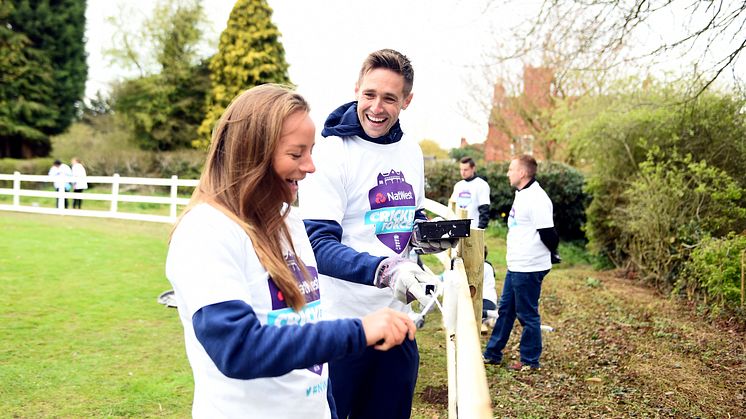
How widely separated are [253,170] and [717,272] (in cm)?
687

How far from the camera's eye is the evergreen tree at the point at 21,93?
2928 centimetres

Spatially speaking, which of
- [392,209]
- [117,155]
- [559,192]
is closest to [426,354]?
[392,209]

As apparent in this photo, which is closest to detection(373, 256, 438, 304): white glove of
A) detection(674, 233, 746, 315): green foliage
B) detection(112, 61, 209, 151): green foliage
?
detection(674, 233, 746, 315): green foliage

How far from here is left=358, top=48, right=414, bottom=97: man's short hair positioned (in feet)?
8.50

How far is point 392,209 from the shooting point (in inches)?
106

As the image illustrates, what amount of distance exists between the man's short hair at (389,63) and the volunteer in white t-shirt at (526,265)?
137 inches

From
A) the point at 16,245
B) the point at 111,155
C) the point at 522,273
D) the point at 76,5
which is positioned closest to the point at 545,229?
the point at 522,273

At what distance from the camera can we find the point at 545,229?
5754 mm

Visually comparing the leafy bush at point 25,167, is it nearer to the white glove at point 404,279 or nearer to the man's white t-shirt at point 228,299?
the white glove at point 404,279

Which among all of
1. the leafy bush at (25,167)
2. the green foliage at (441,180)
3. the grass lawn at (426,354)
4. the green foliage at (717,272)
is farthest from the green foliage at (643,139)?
the leafy bush at (25,167)

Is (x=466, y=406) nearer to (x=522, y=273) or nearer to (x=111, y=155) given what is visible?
(x=522, y=273)

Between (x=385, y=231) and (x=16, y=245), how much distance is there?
10323 millimetres

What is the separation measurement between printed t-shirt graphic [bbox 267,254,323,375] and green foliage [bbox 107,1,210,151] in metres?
29.6

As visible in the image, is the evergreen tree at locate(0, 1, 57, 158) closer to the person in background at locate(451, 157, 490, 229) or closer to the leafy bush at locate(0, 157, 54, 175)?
the leafy bush at locate(0, 157, 54, 175)
